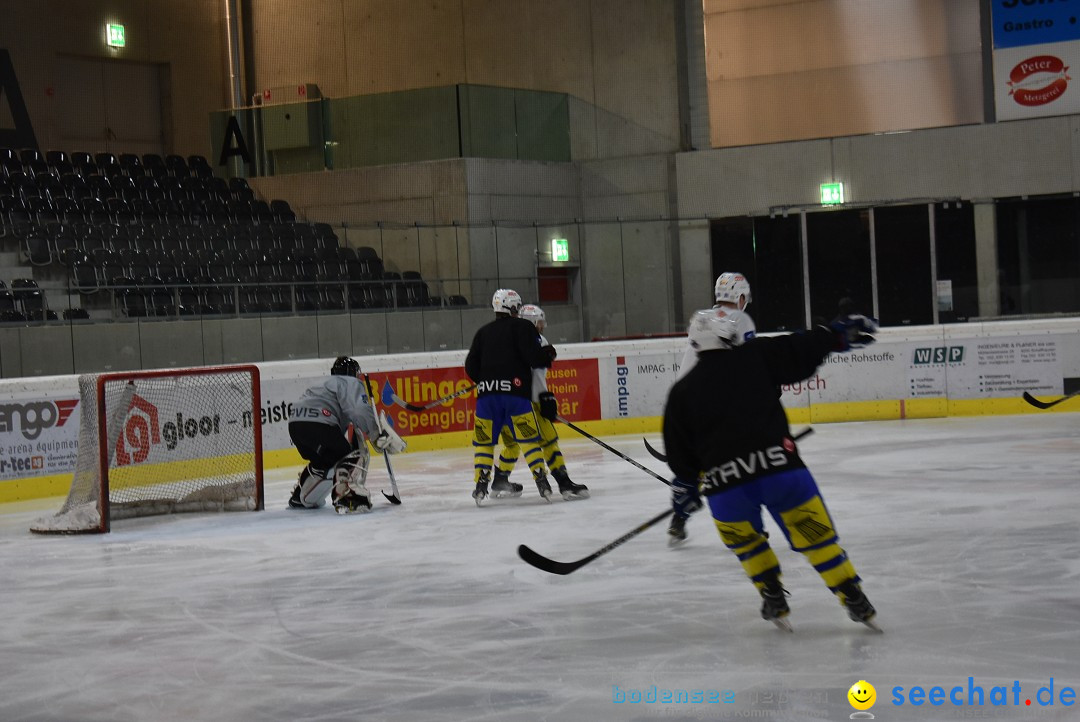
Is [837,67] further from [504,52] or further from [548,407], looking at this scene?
[548,407]

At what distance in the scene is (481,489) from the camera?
8516mm

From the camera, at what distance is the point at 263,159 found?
61.4ft

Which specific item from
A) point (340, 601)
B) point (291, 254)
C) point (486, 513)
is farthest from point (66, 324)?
point (340, 601)

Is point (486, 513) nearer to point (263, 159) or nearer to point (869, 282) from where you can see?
point (869, 282)

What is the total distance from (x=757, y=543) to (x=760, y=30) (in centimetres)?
1509

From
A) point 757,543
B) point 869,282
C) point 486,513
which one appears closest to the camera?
point 757,543

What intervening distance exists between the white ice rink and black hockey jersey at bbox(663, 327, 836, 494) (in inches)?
25.1

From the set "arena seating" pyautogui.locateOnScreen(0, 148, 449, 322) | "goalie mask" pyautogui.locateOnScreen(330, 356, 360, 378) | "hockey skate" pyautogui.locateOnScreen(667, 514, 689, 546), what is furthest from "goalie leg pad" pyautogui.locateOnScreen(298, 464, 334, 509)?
"arena seating" pyautogui.locateOnScreen(0, 148, 449, 322)

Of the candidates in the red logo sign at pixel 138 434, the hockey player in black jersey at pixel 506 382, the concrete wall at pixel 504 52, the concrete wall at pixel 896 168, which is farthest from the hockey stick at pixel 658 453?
the concrete wall at pixel 504 52

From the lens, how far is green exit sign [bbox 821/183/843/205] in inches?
690

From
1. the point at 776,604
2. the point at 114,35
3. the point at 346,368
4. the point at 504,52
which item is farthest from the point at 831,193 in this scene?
the point at 776,604

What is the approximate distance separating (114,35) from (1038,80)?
45.8ft

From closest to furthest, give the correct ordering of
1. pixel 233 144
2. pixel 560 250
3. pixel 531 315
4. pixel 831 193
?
pixel 531 315 < pixel 560 250 < pixel 831 193 < pixel 233 144

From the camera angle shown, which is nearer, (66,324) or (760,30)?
(66,324)
